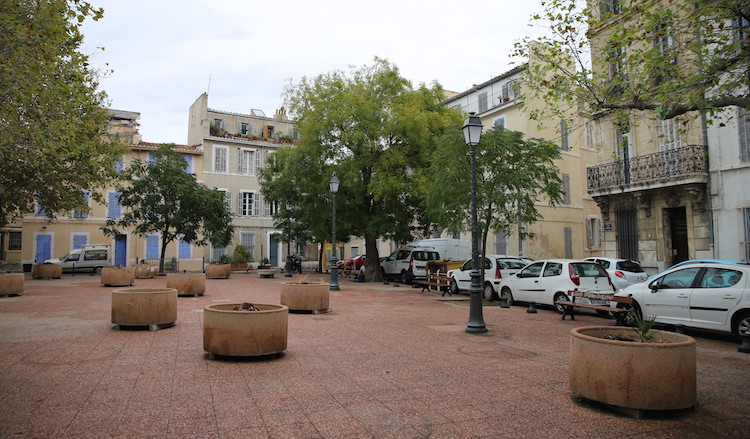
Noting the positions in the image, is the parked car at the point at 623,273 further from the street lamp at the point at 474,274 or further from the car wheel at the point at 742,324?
the street lamp at the point at 474,274

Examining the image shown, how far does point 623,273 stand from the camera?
15875 mm

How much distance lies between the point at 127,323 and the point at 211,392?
459 centimetres

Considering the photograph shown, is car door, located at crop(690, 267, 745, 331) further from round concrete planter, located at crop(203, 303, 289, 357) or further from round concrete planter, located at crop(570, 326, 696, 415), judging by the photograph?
round concrete planter, located at crop(203, 303, 289, 357)

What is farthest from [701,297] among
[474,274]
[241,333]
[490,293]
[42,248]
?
[42,248]

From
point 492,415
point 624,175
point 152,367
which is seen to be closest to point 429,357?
point 492,415

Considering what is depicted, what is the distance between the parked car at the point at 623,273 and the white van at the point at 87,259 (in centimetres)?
2856

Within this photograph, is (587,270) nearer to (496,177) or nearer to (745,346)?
(496,177)

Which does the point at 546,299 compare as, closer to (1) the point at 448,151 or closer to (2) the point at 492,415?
(1) the point at 448,151

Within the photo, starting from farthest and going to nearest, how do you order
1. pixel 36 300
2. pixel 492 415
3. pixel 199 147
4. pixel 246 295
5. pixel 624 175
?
pixel 199 147 → pixel 624 175 → pixel 246 295 → pixel 36 300 → pixel 492 415

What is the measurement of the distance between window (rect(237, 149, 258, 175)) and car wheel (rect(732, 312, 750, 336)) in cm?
3614

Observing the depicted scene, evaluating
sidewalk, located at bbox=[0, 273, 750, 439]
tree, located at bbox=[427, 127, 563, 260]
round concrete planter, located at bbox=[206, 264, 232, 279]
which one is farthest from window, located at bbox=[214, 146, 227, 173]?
sidewalk, located at bbox=[0, 273, 750, 439]

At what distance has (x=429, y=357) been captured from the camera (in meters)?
7.07

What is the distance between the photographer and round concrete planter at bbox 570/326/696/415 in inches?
177

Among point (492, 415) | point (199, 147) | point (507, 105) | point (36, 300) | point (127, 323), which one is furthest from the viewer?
point (199, 147)
